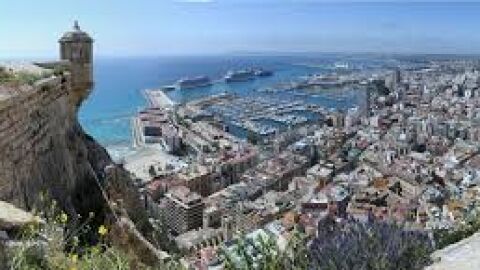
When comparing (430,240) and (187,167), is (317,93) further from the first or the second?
(430,240)

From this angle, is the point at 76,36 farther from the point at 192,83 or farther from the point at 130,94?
the point at 192,83

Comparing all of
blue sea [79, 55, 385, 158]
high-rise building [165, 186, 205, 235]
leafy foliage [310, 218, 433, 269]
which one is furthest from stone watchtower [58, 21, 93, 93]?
blue sea [79, 55, 385, 158]

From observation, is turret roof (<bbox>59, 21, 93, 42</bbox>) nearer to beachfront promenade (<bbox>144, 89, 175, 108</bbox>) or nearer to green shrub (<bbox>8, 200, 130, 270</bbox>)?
green shrub (<bbox>8, 200, 130, 270</bbox>)

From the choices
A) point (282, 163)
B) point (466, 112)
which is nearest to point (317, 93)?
point (466, 112)

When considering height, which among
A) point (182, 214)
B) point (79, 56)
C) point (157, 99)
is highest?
point (79, 56)

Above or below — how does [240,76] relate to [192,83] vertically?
above

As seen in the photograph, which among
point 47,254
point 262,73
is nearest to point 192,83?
point 262,73

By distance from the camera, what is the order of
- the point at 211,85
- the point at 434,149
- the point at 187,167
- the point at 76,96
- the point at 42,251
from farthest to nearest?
the point at 211,85 < the point at 434,149 < the point at 187,167 < the point at 76,96 < the point at 42,251
